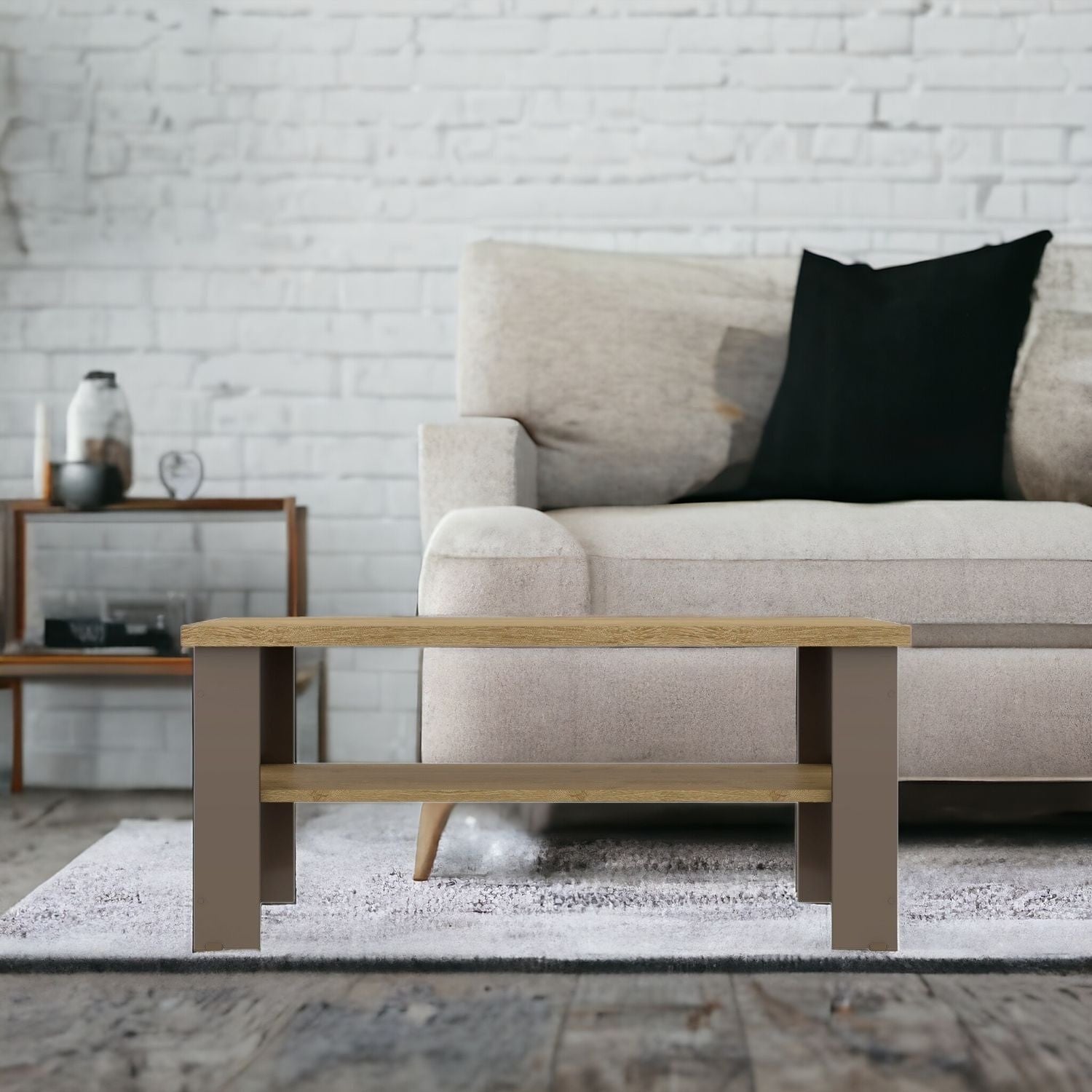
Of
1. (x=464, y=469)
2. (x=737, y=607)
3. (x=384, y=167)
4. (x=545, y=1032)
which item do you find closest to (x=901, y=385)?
(x=737, y=607)

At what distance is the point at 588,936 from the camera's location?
4.17ft

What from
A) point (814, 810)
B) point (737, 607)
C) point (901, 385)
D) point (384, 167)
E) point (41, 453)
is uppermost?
point (384, 167)

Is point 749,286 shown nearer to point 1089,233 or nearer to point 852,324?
point 852,324

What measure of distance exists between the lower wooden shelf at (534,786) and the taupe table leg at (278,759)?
0.12 meters

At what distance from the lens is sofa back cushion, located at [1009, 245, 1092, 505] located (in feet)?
7.18

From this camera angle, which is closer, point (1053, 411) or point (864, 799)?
point (864, 799)

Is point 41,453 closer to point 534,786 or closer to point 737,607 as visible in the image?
point 737,607

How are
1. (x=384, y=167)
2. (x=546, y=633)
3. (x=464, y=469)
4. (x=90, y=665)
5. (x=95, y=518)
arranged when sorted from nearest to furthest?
(x=546, y=633) → (x=464, y=469) → (x=90, y=665) → (x=95, y=518) → (x=384, y=167)

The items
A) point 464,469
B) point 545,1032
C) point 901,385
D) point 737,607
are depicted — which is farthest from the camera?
point 901,385

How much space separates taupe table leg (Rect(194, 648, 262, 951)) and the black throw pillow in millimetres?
1261

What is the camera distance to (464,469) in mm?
1958

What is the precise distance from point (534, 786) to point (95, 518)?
1544 millimetres

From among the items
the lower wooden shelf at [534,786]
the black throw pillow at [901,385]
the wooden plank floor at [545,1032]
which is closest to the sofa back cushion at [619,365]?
the black throw pillow at [901,385]

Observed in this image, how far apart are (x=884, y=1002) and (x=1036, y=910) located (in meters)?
0.44
